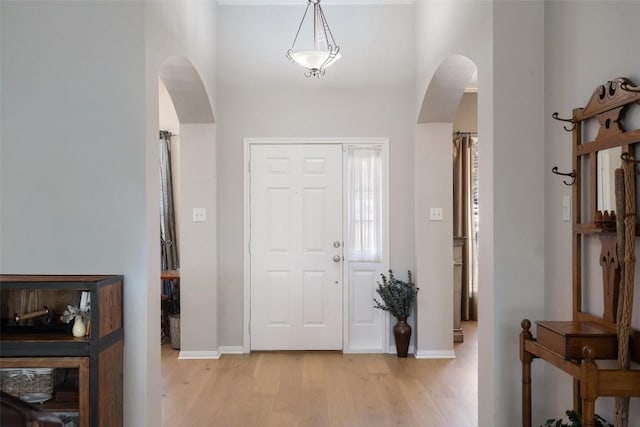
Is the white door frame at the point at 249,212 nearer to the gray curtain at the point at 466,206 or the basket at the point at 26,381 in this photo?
the gray curtain at the point at 466,206

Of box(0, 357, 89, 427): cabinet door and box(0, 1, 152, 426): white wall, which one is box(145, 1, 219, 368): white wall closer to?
box(0, 1, 152, 426): white wall

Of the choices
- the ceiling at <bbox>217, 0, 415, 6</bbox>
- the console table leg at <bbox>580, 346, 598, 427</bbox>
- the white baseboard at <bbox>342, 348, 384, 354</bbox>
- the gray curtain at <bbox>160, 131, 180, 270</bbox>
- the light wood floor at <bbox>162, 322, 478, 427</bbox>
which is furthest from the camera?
the gray curtain at <bbox>160, 131, 180, 270</bbox>

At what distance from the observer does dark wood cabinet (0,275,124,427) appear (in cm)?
243

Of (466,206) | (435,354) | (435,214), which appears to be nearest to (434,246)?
(435,214)

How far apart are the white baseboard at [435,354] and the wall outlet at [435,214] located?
1.29 m

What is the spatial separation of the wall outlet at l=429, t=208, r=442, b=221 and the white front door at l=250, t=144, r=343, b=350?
35.5 inches

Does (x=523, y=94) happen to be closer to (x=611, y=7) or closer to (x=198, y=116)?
(x=611, y=7)

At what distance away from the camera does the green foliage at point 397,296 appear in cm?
486

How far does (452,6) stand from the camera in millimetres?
3609

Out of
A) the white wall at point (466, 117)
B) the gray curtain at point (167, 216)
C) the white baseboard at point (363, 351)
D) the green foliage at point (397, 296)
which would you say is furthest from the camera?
the white wall at point (466, 117)

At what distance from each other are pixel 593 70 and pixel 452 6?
1501mm

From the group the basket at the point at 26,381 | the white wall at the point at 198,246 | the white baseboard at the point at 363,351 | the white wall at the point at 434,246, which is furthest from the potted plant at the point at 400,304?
the basket at the point at 26,381

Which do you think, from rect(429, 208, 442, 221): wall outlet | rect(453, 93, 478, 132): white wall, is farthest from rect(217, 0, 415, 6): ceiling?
rect(453, 93, 478, 132): white wall

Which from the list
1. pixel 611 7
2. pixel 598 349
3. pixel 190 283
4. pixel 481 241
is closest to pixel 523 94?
pixel 611 7
